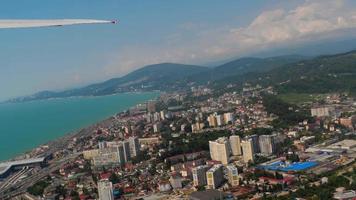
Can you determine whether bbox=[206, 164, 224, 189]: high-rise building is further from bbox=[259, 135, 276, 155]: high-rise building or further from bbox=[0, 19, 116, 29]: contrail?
bbox=[0, 19, 116, 29]: contrail

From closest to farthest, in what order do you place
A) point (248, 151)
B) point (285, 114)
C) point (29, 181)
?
point (248, 151), point (29, 181), point (285, 114)

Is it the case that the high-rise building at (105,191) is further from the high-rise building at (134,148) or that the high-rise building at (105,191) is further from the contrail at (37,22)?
the contrail at (37,22)

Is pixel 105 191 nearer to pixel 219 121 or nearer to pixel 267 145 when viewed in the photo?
pixel 267 145

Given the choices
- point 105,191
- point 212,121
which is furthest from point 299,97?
Result: point 105,191

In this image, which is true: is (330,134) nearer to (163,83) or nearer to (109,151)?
(109,151)

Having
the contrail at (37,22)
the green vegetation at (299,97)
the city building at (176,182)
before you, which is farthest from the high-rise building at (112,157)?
the contrail at (37,22)

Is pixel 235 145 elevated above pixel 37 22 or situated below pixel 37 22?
below
